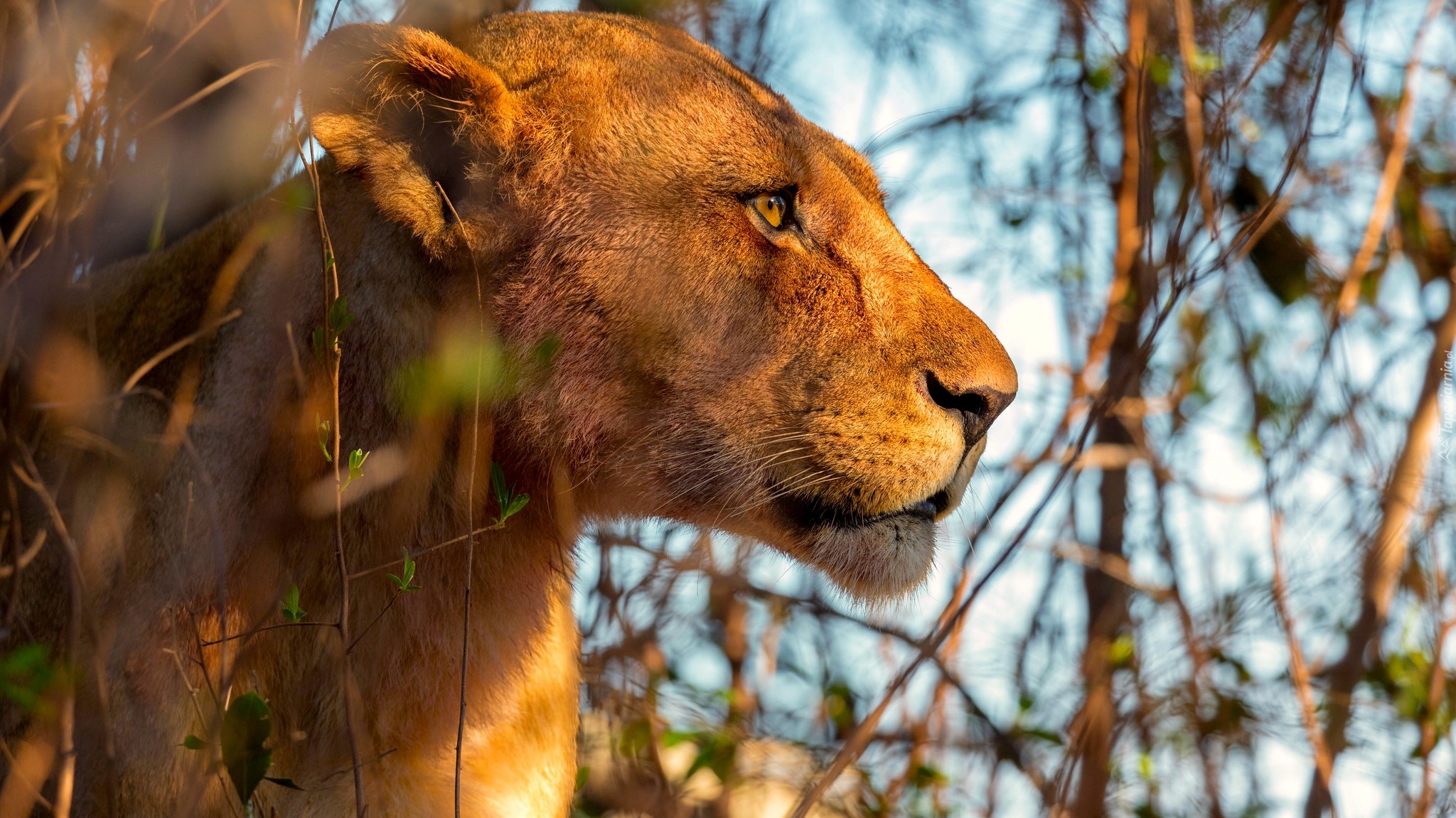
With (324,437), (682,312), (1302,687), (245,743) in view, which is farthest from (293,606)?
(1302,687)

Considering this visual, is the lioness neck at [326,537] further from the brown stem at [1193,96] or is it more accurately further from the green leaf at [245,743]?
the brown stem at [1193,96]

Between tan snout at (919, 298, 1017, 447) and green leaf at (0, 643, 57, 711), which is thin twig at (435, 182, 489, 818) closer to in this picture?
green leaf at (0, 643, 57, 711)

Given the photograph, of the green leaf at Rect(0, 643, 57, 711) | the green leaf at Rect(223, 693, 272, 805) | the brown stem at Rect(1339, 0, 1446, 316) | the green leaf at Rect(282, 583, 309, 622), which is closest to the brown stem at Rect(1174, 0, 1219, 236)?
the brown stem at Rect(1339, 0, 1446, 316)

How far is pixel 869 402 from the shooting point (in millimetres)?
2482

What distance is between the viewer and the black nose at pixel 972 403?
2.49 m

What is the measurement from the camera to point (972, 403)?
252cm

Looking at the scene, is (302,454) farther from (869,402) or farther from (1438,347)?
(1438,347)

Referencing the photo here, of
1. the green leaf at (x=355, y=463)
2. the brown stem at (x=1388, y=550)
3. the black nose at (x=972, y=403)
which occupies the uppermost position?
the brown stem at (x=1388, y=550)

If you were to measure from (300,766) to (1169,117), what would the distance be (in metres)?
3.96

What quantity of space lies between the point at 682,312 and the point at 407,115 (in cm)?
68

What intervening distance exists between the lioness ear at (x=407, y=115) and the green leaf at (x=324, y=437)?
0.41 metres

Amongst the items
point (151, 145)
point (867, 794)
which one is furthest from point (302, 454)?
point (867, 794)

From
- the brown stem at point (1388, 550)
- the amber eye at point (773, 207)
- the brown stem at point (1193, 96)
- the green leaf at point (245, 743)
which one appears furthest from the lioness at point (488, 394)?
the brown stem at point (1388, 550)

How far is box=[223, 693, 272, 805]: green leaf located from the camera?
77.3 inches
